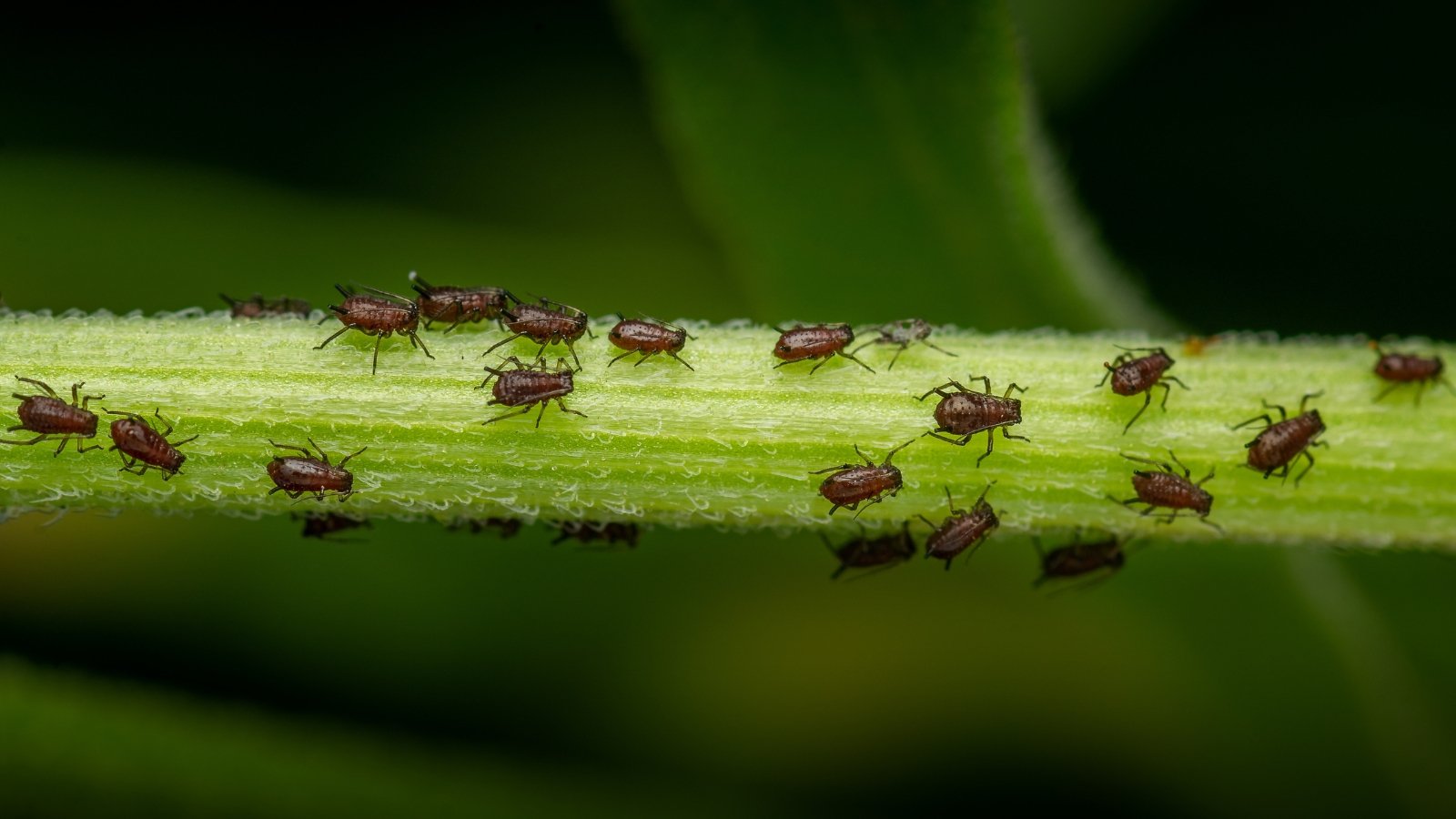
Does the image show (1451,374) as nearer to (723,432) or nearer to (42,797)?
(723,432)

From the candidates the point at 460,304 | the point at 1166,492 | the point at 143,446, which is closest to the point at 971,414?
the point at 1166,492

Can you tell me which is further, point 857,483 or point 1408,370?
point 1408,370

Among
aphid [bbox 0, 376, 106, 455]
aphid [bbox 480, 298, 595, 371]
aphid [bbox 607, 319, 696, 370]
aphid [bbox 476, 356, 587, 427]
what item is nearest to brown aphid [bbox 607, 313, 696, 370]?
aphid [bbox 607, 319, 696, 370]

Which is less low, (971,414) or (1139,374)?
(1139,374)

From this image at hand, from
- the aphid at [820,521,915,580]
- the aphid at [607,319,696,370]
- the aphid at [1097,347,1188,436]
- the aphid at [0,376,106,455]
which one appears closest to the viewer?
the aphid at [0,376,106,455]

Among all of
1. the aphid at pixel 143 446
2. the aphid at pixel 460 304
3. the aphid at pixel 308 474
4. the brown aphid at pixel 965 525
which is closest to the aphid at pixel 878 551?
the brown aphid at pixel 965 525

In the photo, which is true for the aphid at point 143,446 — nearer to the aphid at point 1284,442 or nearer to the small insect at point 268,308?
the small insect at point 268,308

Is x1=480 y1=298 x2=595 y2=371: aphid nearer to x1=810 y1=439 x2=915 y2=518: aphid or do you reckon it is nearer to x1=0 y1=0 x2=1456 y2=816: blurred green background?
x1=810 y1=439 x2=915 y2=518: aphid

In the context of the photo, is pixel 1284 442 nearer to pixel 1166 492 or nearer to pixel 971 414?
pixel 1166 492
